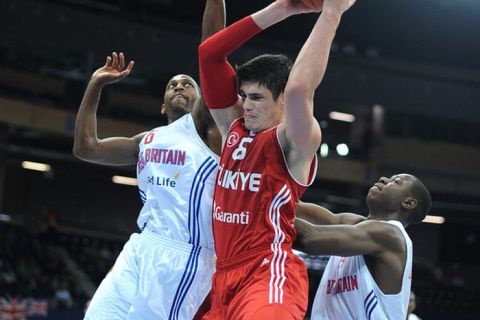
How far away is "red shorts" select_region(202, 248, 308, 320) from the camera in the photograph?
387cm

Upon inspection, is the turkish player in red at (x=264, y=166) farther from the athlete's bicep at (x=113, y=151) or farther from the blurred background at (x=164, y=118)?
the blurred background at (x=164, y=118)

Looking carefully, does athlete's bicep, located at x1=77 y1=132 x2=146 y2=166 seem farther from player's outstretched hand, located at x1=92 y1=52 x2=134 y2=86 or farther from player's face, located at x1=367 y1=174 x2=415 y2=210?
player's face, located at x1=367 y1=174 x2=415 y2=210

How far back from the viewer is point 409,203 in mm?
5164

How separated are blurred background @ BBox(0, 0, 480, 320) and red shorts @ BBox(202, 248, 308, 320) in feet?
53.7

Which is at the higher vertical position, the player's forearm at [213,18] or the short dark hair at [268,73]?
the player's forearm at [213,18]

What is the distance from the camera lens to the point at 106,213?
3186cm

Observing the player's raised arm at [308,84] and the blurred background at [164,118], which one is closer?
the player's raised arm at [308,84]

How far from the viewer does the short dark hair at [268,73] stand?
4145 mm

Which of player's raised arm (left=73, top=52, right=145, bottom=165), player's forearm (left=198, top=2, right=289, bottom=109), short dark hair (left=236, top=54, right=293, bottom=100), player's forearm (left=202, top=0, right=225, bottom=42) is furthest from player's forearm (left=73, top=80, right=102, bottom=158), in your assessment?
short dark hair (left=236, top=54, right=293, bottom=100)

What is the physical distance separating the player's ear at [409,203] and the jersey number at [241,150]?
145 centimetres

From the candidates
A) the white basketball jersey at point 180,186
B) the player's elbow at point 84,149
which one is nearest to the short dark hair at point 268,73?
the white basketball jersey at point 180,186

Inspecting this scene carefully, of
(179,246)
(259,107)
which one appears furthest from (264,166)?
(179,246)

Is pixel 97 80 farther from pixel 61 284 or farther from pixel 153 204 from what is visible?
pixel 61 284

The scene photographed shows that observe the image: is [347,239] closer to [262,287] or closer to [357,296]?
[357,296]
